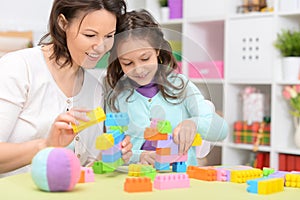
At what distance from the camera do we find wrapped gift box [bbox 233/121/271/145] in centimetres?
261

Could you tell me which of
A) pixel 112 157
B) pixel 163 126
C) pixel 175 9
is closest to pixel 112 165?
pixel 112 157

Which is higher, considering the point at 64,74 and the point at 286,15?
the point at 286,15

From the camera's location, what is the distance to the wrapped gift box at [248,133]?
8.55ft

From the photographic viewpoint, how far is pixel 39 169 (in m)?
0.88

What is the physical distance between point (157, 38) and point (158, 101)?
0.12 meters

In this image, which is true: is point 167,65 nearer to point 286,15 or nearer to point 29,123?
point 29,123

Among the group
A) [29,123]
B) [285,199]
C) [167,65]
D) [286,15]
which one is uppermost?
[286,15]

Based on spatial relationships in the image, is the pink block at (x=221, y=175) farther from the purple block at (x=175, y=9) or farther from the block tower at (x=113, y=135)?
the purple block at (x=175, y=9)

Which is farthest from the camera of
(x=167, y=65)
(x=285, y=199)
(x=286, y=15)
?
(x=286, y=15)

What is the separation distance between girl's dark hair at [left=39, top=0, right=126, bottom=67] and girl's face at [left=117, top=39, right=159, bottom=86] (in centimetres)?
27

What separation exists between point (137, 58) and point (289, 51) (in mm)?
1738

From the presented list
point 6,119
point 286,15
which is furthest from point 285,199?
point 286,15

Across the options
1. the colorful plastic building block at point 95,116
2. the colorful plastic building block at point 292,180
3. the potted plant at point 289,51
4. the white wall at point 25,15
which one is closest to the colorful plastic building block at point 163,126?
the colorful plastic building block at point 95,116

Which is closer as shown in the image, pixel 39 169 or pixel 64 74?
pixel 39 169
